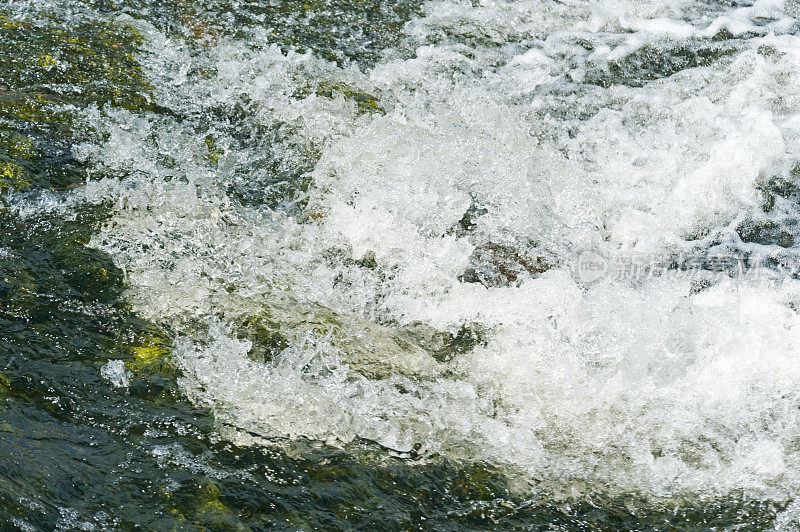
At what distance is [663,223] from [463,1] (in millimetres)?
2392

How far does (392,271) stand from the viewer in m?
3.39

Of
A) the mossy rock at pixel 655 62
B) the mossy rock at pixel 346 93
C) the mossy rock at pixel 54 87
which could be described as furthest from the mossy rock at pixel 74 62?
the mossy rock at pixel 655 62

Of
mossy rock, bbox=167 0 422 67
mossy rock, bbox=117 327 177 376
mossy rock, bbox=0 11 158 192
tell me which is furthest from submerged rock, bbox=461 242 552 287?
mossy rock, bbox=0 11 158 192

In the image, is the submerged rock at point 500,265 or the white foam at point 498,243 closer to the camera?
the white foam at point 498,243

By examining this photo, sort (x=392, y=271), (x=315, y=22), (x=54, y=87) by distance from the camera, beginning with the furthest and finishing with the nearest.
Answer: (x=315, y=22)
(x=54, y=87)
(x=392, y=271)

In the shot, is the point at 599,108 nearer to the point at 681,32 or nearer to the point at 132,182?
the point at 681,32

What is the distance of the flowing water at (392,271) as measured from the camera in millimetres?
2570

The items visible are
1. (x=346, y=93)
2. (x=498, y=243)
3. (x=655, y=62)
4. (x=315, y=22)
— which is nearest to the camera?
(x=498, y=243)

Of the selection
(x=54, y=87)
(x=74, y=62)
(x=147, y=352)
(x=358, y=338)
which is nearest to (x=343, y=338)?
(x=358, y=338)

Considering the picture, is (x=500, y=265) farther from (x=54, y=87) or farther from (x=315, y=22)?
(x=54, y=87)

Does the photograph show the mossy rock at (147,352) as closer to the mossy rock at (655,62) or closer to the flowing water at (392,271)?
the flowing water at (392,271)

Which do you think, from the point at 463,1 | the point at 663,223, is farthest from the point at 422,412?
the point at 463,1

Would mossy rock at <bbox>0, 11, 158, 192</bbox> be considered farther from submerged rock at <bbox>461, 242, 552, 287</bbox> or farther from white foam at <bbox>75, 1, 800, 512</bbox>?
submerged rock at <bbox>461, 242, 552, 287</bbox>

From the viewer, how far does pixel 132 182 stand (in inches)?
142
